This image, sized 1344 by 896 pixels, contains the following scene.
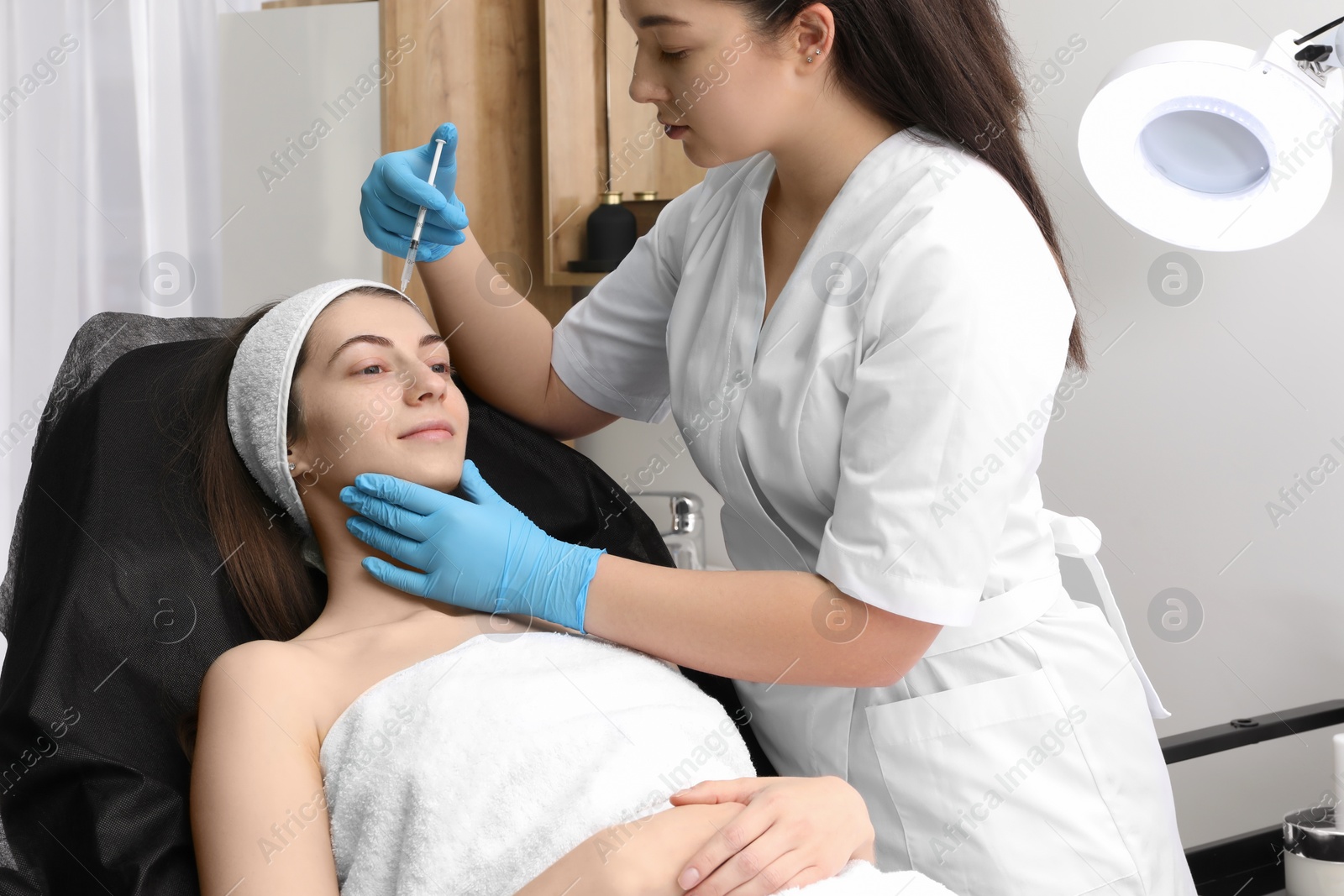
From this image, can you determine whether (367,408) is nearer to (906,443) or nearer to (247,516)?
(247,516)

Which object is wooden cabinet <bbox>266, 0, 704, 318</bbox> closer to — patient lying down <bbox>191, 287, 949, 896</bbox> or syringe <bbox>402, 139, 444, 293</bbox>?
syringe <bbox>402, 139, 444, 293</bbox>

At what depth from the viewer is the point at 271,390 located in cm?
120

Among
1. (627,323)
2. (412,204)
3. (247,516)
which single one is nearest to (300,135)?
(412,204)

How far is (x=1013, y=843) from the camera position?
107 cm

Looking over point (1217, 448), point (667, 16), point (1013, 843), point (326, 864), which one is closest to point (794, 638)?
point (1013, 843)

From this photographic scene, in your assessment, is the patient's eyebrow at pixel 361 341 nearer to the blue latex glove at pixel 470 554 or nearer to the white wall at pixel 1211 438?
the blue latex glove at pixel 470 554

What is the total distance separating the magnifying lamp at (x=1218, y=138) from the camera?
53.8 inches

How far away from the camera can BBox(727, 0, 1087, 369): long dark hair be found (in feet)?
3.49

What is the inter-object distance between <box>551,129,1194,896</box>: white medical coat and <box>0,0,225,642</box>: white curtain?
5.29ft

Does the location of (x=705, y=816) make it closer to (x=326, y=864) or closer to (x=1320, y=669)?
(x=326, y=864)

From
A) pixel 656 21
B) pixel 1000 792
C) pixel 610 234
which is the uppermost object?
pixel 656 21

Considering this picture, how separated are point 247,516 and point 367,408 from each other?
0.20 m

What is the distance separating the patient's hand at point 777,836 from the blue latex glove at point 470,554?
0.87ft

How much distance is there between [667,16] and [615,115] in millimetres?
1389
